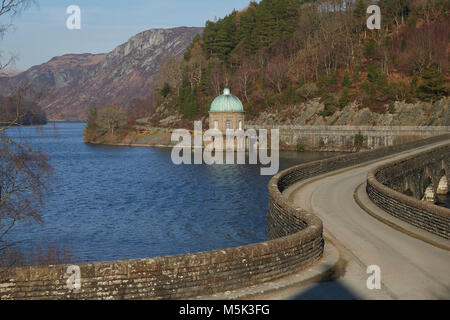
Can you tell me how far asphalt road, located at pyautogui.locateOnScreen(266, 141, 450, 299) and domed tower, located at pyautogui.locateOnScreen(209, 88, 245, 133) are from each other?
6457cm

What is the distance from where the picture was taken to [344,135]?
8162 centimetres

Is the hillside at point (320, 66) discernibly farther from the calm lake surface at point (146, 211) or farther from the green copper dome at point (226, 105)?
the calm lake surface at point (146, 211)

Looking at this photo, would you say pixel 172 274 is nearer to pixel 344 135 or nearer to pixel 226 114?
pixel 344 135

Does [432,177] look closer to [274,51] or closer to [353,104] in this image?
[353,104]

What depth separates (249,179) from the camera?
172ft

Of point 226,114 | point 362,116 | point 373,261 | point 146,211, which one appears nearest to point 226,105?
point 226,114

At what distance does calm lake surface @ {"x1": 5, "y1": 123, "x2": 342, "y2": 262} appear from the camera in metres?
26.5

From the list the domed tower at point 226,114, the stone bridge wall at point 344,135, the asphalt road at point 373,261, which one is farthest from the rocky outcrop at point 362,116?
the asphalt road at point 373,261

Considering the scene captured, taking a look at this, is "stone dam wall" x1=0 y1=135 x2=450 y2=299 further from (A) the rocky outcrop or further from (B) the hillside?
(B) the hillside

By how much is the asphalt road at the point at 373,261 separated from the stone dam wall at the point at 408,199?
1121 millimetres

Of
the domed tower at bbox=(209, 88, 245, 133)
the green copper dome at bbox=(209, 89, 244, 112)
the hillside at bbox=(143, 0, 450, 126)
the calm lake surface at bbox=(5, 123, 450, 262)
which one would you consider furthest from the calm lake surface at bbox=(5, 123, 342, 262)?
the hillside at bbox=(143, 0, 450, 126)

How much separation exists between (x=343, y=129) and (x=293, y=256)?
73.6 m

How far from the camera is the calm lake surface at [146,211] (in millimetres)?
26438
